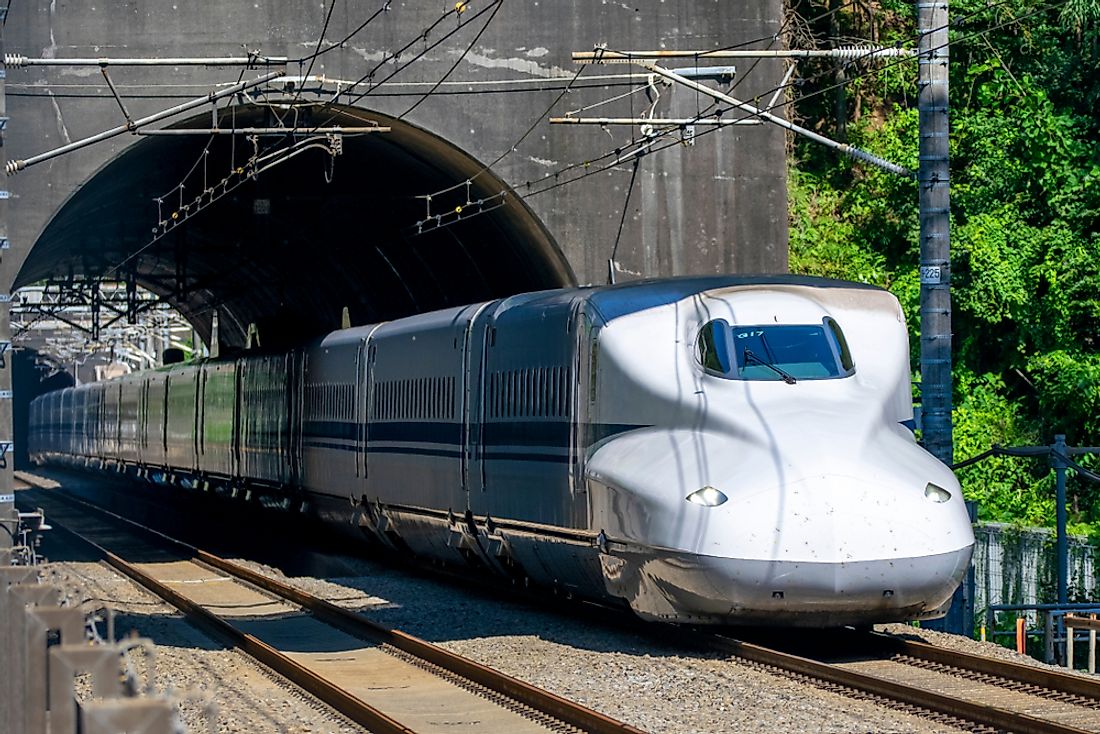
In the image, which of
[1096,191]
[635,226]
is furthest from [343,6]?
[1096,191]

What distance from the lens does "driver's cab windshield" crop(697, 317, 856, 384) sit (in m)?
Answer: 14.3

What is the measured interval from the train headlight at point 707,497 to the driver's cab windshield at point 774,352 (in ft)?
4.32

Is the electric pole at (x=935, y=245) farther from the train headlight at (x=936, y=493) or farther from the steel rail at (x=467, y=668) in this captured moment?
the steel rail at (x=467, y=668)

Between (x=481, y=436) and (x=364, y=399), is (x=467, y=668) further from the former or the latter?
(x=364, y=399)

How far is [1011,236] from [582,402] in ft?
64.7

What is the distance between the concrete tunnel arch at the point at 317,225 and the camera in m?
28.0

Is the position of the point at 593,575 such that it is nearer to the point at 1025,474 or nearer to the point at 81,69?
the point at 81,69

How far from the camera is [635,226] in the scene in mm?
27500

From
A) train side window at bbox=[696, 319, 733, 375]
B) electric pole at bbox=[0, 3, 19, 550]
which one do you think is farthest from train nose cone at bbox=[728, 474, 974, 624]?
electric pole at bbox=[0, 3, 19, 550]

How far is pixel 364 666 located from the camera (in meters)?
14.4

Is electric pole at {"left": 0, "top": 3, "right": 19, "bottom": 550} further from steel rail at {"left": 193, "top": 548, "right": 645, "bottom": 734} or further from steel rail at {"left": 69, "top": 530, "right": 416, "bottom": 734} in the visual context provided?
steel rail at {"left": 193, "top": 548, "right": 645, "bottom": 734}

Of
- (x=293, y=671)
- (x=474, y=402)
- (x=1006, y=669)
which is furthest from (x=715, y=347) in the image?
(x=474, y=402)

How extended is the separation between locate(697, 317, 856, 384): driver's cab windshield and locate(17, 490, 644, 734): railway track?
319 cm

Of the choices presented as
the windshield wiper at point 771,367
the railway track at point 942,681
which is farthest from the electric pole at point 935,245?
the windshield wiper at point 771,367
